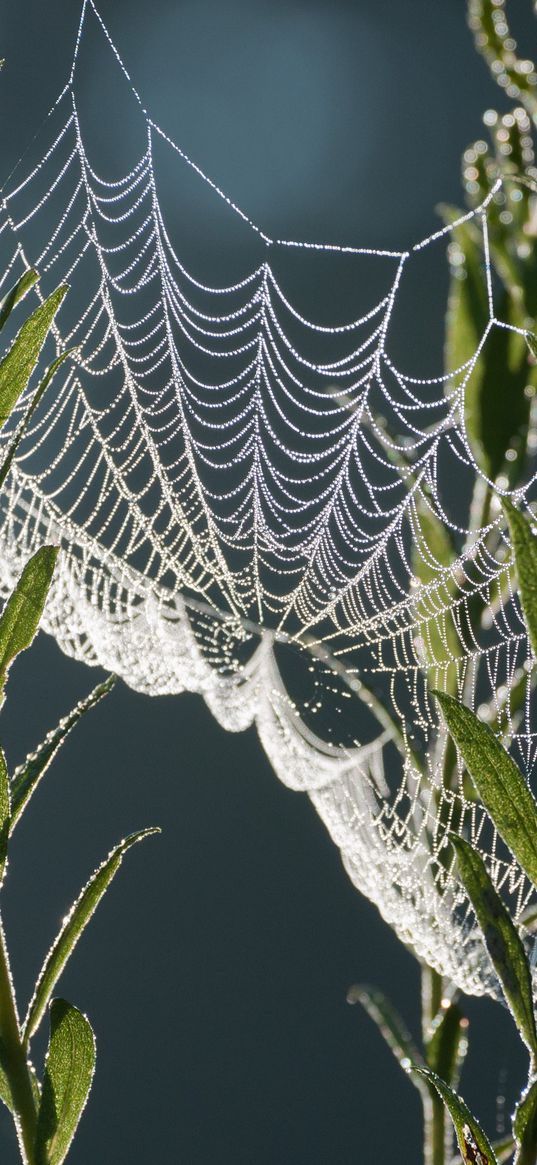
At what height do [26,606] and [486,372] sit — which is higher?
[486,372]

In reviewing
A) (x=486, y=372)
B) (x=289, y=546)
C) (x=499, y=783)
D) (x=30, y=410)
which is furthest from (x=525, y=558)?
(x=289, y=546)

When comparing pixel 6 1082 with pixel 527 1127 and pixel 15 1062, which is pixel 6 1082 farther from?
pixel 527 1127

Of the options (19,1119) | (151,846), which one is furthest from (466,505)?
(19,1119)

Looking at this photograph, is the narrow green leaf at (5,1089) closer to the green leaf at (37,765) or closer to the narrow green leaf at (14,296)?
the green leaf at (37,765)

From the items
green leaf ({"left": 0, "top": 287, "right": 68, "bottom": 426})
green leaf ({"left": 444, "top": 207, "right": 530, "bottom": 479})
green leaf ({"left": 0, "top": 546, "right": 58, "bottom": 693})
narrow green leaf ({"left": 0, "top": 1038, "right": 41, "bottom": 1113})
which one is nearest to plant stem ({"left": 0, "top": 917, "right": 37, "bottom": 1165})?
narrow green leaf ({"left": 0, "top": 1038, "right": 41, "bottom": 1113})

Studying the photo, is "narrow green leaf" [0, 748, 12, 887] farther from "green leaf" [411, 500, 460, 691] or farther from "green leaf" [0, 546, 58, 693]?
"green leaf" [411, 500, 460, 691]

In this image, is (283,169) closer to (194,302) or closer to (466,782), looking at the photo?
(194,302)

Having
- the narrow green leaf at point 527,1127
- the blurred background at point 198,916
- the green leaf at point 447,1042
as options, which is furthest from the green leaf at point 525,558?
the blurred background at point 198,916
